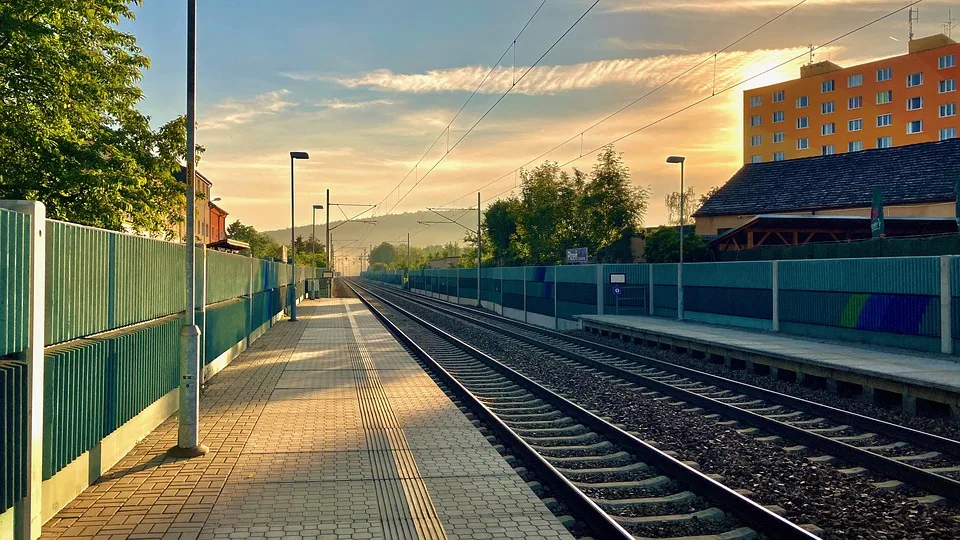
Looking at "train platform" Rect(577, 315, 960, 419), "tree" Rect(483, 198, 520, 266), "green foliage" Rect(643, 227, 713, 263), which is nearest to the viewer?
"train platform" Rect(577, 315, 960, 419)

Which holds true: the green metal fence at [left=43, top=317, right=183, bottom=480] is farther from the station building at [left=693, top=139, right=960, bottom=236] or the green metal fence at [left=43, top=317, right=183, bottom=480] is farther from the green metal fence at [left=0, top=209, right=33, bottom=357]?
the station building at [left=693, top=139, right=960, bottom=236]

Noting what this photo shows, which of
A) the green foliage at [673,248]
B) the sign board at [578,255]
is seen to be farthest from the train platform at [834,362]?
the sign board at [578,255]

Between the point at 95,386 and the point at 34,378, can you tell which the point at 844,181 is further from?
the point at 34,378

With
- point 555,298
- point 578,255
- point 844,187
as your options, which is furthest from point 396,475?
point 844,187

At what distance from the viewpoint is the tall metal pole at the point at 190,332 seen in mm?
8625

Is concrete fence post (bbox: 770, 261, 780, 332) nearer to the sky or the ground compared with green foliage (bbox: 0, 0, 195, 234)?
nearer to the ground

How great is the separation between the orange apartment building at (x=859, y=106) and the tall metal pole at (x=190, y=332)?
75558mm

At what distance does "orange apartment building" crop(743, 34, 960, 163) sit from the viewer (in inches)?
2820

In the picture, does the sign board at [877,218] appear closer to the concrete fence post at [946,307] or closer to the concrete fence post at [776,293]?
the concrete fence post at [776,293]

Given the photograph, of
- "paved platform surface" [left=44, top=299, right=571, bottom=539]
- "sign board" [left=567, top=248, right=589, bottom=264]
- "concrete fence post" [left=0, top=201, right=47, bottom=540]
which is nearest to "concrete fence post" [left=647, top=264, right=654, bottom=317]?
"sign board" [left=567, top=248, right=589, bottom=264]

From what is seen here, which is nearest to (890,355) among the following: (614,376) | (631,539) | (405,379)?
(614,376)

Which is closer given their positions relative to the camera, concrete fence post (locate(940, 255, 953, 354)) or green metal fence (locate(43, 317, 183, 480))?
green metal fence (locate(43, 317, 183, 480))

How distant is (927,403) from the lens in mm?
11781

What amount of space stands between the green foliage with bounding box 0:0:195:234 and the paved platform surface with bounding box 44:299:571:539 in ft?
23.8
